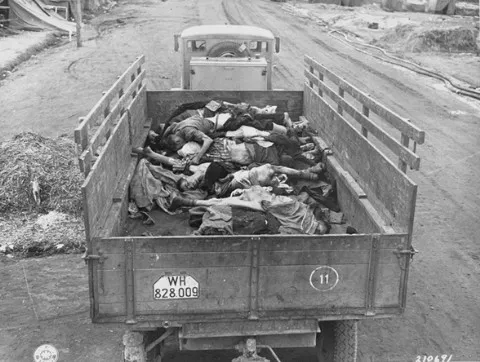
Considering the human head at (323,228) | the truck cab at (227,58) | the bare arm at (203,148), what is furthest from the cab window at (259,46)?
the human head at (323,228)

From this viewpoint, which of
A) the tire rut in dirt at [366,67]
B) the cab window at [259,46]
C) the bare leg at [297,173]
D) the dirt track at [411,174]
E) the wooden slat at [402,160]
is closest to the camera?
the wooden slat at [402,160]

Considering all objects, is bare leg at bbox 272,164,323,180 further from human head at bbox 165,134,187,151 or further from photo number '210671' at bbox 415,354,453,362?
photo number '210671' at bbox 415,354,453,362

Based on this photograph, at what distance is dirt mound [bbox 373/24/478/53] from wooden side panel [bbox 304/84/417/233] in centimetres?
1685

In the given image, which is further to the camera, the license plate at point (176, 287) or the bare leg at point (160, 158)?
the bare leg at point (160, 158)

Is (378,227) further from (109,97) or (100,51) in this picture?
(100,51)

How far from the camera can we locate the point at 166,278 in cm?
395

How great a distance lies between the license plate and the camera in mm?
3959

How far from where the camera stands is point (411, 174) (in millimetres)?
10414

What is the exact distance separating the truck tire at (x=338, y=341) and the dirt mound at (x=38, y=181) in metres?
4.31

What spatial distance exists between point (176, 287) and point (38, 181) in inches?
194

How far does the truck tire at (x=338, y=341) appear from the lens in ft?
15.0

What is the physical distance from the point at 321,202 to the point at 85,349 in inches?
107

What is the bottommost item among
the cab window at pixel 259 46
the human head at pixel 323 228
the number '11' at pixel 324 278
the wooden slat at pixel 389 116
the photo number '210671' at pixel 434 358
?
the photo number '210671' at pixel 434 358

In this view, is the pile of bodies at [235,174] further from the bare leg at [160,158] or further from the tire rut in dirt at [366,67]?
the tire rut in dirt at [366,67]
